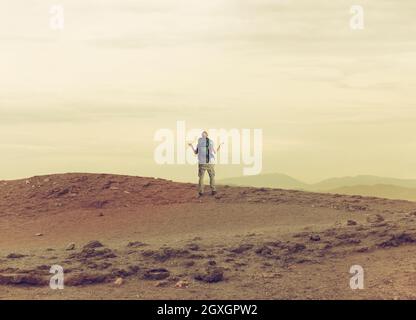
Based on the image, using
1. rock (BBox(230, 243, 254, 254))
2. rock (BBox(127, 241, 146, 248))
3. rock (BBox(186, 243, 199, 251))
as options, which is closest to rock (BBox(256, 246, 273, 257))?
rock (BBox(230, 243, 254, 254))

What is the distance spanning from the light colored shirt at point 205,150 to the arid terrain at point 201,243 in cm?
162

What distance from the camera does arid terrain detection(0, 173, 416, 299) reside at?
16078mm

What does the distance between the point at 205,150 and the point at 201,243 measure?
6.96 metres

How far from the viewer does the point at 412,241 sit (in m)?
19.0

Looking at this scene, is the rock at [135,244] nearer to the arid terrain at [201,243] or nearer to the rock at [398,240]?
the arid terrain at [201,243]

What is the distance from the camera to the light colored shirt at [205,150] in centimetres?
2604

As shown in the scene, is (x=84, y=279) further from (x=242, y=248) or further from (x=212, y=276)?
(x=242, y=248)

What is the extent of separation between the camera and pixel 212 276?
1648 centimetres

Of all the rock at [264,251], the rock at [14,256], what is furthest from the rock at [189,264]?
the rock at [14,256]

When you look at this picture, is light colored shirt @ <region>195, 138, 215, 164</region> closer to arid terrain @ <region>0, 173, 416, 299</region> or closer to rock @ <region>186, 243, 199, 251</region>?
arid terrain @ <region>0, 173, 416, 299</region>

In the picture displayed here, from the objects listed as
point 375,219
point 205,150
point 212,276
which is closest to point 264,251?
point 212,276

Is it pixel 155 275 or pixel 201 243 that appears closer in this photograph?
pixel 155 275

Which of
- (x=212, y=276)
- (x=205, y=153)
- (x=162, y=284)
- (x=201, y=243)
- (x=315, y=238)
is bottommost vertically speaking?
(x=162, y=284)
